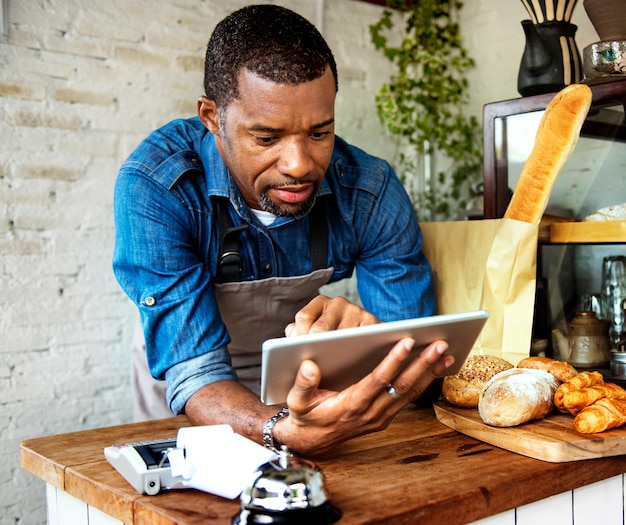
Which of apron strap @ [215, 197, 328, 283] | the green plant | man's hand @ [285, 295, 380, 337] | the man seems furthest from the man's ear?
the green plant

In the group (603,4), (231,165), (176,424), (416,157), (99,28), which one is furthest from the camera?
(416,157)

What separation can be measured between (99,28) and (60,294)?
2.96 ft

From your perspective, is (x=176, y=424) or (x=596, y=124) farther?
(x=596, y=124)

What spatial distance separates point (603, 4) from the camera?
1.75 meters

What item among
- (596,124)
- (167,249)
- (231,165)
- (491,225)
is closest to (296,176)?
(231,165)

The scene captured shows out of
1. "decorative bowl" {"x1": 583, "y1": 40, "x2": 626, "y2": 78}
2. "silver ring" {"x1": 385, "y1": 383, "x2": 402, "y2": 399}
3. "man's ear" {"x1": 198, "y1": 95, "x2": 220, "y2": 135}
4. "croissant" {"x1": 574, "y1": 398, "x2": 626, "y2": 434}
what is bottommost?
"croissant" {"x1": 574, "y1": 398, "x2": 626, "y2": 434}

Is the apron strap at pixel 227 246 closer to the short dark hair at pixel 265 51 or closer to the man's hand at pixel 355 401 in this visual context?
the short dark hair at pixel 265 51

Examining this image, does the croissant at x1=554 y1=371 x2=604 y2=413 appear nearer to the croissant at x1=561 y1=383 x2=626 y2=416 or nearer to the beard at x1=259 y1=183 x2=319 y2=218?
the croissant at x1=561 y1=383 x2=626 y2=416

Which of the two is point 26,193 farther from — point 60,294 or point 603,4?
point 603,4

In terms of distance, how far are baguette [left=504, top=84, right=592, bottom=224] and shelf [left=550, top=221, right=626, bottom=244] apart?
5.4 inches

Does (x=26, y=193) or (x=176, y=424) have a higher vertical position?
(x=26, y=193)

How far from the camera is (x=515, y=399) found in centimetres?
125

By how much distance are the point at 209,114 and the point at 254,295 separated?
1.45 ft

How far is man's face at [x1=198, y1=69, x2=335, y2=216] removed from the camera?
1467mm
